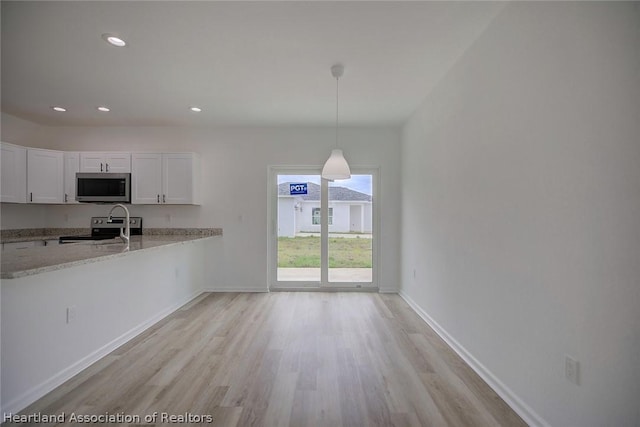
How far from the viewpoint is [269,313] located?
354cm

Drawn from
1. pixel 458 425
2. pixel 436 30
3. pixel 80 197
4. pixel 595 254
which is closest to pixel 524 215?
pixel 595 254

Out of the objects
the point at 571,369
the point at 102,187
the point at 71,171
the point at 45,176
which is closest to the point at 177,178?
the point at 102,187

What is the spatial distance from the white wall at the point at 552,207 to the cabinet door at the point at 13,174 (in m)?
5.48

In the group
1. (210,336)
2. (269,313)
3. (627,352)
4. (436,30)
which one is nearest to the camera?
(627,352)

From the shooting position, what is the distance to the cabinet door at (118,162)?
4215mm

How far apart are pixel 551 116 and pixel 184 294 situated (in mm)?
4298

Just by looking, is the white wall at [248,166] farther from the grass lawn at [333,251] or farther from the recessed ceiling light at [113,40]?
the recessed ceiling light at [113,40]

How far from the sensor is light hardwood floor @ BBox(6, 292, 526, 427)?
1.76m

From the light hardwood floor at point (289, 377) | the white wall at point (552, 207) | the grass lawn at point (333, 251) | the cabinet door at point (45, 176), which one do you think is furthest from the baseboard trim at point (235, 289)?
the white wall at point (552, 207)

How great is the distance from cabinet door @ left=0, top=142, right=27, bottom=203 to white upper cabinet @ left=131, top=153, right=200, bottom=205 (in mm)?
1382

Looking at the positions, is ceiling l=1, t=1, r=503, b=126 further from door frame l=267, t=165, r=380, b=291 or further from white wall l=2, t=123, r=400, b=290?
door frame l=267, t=165, r=380, b=291

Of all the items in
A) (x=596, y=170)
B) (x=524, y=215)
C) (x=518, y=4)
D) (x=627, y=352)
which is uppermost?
(x=518, y=4)

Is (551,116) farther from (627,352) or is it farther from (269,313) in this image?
(269,313)

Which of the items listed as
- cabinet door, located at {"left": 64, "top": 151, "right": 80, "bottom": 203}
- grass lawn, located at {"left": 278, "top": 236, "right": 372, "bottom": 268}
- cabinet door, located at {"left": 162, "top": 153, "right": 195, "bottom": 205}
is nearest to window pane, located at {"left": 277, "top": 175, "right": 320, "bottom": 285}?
grass lawn, located at {"left": 278, "top": 236, "right": 372, "bottom": 268}
